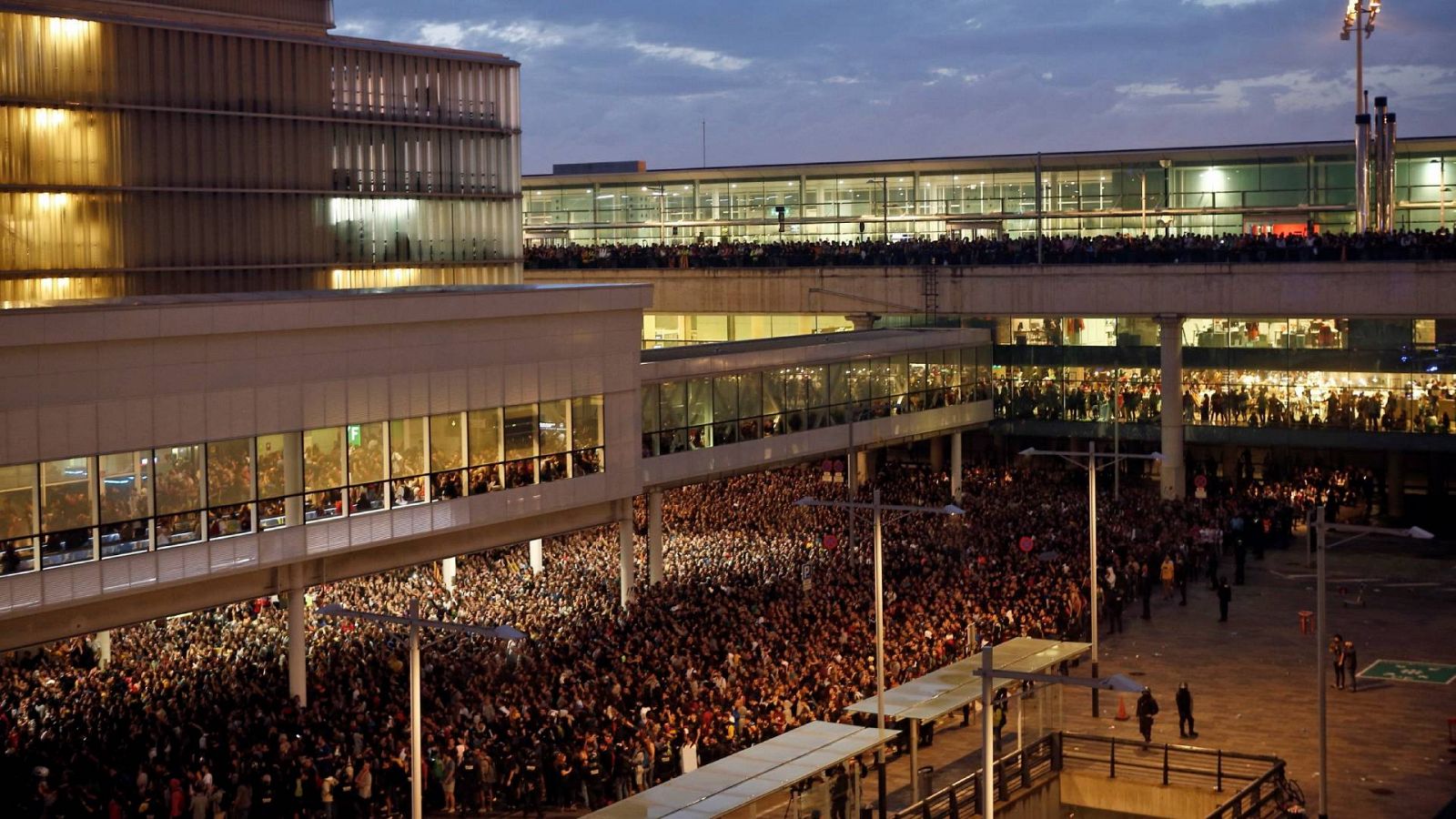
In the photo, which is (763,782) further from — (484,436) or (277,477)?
(484,436)

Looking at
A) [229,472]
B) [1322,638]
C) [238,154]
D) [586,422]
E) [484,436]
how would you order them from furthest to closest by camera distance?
[238,154] < [586,422] < [484,436] < [229,472] < [1322,638]

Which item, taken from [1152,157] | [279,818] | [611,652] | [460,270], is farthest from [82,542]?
[1152,157]

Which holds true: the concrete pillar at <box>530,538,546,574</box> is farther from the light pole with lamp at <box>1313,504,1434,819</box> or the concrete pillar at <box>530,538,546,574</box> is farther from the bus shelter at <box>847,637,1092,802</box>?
the light pole with lamp at <box>1313,504,1434,819</box>

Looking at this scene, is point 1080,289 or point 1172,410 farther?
point 1080,289

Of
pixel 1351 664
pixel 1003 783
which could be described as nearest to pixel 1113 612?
pixel 1351 664

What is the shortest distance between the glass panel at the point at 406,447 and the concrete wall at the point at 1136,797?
15206mm

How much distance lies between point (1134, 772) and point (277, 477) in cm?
1770

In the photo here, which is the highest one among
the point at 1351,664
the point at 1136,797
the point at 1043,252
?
the point at 1043,252

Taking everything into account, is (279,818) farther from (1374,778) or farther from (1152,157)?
(1152,157)

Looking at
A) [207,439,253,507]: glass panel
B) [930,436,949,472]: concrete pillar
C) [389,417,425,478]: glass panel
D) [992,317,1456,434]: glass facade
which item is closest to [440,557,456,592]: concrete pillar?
[389,417,425,478]: glass panel

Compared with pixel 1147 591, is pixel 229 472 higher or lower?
higher

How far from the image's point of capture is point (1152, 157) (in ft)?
254

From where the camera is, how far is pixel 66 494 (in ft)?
98.6

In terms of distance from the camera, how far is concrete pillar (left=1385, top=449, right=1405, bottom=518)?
61031 millimetres
